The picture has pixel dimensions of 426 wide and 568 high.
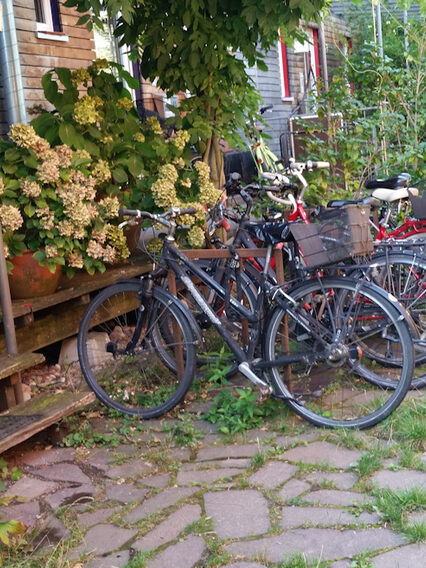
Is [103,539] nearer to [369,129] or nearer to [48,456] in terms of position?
[48,456]

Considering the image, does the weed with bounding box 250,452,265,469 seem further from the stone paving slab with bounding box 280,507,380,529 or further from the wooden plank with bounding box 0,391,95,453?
the wooden plank with bounding box 0,391,95,453

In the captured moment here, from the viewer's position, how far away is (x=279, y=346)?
14.0 ft

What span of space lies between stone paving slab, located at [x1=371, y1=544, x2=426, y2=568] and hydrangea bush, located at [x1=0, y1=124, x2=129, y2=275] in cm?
267

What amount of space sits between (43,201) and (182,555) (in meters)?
2.43

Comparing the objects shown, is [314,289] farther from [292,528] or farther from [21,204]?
[21,204]

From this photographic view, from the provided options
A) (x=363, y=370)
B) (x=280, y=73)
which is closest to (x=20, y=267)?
(x=363, y=370)

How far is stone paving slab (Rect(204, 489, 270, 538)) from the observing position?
3041mm

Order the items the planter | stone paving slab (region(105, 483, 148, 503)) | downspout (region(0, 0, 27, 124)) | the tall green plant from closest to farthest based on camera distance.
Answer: stone paving slab (region(105, 483, 148, 503)) → the planter → downspout (region(0, 0, 27, 124)) → the tall green plant

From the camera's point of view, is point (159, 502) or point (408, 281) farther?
point (408, 281)

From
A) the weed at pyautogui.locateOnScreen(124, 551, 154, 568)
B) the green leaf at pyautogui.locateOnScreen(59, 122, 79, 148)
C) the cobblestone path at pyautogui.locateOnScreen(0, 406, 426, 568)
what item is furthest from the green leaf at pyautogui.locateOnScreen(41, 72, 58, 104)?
the weed at pyautogui.locateOnScreen(124, 551, 154, 568)

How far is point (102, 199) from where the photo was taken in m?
5.26

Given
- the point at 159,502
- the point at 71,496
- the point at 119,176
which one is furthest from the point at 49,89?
the point at 159,502

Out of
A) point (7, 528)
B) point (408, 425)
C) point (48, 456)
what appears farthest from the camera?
point (48, 456)

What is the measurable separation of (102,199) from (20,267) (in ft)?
2.96
